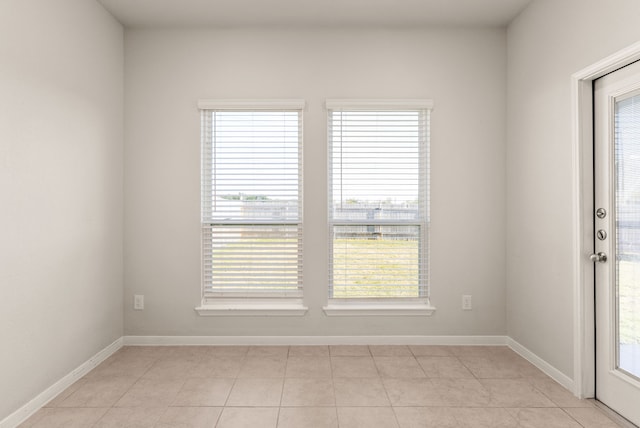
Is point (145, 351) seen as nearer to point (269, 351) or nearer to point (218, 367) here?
point (218, 367)

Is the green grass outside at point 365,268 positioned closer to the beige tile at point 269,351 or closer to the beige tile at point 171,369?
the beige tile at point 269,351

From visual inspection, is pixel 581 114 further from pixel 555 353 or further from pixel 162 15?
pixel 162 15

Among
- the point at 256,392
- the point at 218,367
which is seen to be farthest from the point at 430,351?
the point at 218,367

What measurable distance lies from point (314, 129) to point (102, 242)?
205 cm

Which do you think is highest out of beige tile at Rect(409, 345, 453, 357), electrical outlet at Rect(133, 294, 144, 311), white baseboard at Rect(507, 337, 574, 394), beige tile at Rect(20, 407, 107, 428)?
electrical outlet at Rect(133, 294, 144, 311)

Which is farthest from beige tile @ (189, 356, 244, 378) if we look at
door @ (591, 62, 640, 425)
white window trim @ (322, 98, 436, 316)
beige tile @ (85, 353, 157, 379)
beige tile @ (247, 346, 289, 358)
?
Result: door @ (591, 62, 640, 425)

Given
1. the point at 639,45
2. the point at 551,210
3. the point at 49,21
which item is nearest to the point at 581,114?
the point at 639,45

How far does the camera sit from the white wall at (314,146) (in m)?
3.52

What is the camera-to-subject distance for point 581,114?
2582 mm

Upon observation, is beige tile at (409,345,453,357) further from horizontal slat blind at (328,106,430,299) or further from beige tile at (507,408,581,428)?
beige tile at (507,408,581,428)

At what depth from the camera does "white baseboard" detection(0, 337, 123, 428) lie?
2262mm

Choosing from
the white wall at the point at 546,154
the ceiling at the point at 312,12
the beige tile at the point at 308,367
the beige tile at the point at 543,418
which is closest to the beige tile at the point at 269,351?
the beige tile at the point at 308,367

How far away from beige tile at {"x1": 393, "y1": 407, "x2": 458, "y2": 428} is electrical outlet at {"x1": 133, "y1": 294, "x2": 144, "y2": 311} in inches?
94.6

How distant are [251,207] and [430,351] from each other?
2.05 meters
